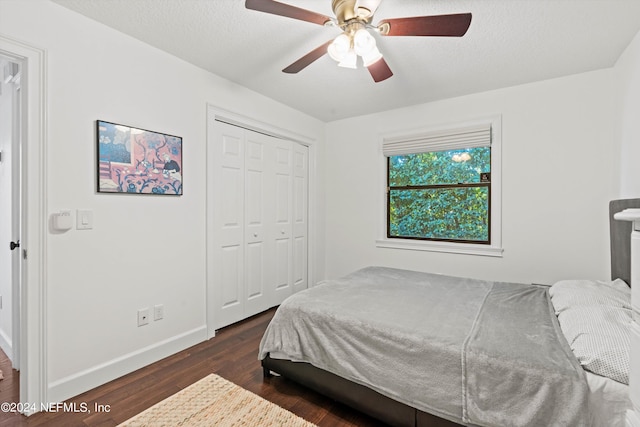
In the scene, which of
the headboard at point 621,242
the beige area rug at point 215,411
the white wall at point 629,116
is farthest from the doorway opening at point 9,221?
the white wall at point 629,116

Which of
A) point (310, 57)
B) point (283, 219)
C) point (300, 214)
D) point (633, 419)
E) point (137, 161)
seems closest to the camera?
point (633, 419)

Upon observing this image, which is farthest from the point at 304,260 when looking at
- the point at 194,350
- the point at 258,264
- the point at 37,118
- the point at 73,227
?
the point at 37,118

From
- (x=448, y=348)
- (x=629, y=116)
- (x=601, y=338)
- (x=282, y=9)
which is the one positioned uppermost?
(x=282, y=9)

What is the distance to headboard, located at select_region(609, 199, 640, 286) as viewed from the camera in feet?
6.88

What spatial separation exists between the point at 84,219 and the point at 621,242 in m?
3.79

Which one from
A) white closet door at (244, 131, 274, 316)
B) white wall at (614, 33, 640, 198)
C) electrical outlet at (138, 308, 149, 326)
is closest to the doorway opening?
electrical outlet at (138, 308, 149, 326)

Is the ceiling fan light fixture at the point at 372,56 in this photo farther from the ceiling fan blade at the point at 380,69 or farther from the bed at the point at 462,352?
the bed at the point at 462,352

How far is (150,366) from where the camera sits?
229cm

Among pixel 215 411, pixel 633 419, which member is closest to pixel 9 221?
pixel 215 411

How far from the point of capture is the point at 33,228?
1.78 meters

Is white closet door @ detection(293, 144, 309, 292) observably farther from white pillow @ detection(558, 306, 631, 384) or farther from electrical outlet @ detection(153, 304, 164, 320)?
white pillow @ detection(558, 306, 631, 384)

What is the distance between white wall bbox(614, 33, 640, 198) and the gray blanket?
1.06 meters

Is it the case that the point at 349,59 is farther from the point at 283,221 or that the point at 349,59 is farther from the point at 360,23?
the point at 283,221

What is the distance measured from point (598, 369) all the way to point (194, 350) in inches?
103
